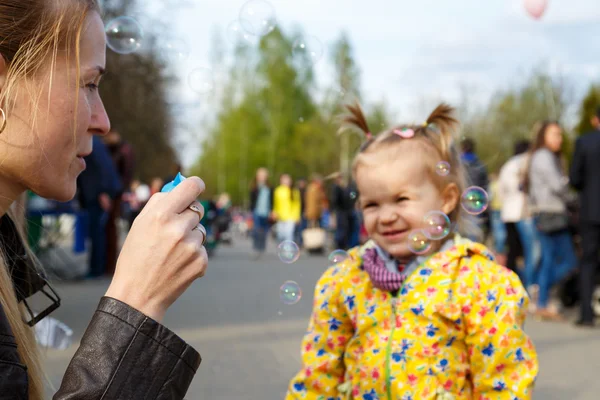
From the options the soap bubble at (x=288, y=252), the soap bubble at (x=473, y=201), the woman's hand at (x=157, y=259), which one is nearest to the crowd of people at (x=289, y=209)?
the soap bubble at (x=288, y=252)

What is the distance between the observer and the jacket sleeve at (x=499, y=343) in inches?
85.8

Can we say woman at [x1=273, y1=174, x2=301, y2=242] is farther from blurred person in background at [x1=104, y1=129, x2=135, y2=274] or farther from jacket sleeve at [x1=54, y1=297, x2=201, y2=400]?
jacket sleeve at [x1=54, y1=297, x2=201, y2=400]

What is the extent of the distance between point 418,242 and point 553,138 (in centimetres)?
557

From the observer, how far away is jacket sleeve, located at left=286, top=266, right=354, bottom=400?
2.40 m

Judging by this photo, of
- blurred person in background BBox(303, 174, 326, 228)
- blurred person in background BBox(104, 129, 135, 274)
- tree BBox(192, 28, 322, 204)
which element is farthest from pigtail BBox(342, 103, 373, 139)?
tree BBox(192, 28, 322, 204)

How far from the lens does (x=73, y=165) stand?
162 centimetres

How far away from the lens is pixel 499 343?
7.22ft

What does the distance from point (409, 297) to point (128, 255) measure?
120cm

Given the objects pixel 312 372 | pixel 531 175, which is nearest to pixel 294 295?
pixel 312 372

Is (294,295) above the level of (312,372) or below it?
above

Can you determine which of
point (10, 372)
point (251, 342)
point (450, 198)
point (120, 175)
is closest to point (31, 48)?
point (10, 372)

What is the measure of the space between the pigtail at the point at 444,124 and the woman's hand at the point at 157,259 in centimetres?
146

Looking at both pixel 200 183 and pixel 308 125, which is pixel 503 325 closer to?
pixel 200 183

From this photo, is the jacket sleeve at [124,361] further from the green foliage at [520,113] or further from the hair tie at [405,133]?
the green foliage at [520,113]
